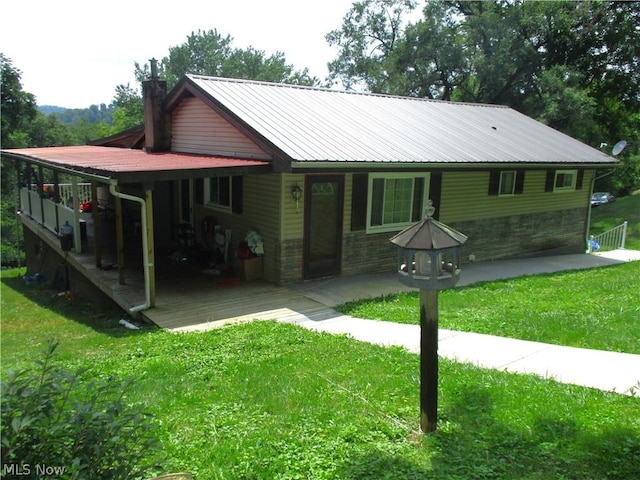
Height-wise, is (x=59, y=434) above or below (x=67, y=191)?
above

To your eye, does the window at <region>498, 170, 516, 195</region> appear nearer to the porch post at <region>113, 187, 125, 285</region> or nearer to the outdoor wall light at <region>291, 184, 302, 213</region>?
the outdoor wall light at <region>291, 184, 302, 213</region>

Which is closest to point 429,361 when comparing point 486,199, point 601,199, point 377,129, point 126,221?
point 377,129

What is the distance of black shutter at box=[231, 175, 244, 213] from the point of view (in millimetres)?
11039

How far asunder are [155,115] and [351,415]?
37.7ft

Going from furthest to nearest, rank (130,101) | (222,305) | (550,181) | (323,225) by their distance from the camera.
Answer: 1. (130,101)
2. (550,181)
3. (323,225)
4. (222,305)

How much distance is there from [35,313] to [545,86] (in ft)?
82.8

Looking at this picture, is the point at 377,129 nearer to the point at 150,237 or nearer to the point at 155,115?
the point at 155,115

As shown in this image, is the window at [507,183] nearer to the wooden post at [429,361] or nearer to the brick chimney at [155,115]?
the brick chimney at [155,115]

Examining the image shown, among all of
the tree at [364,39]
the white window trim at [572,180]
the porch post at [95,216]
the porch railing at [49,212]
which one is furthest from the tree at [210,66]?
the porch post at [95,216]

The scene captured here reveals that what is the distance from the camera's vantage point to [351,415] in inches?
171

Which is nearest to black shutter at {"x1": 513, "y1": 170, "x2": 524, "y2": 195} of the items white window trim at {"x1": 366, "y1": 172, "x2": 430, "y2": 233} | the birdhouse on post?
white window trim at {"x1": 366, "y1": 172, "x2": 430, "y2": 233}

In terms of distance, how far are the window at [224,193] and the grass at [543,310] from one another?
12.4 ft

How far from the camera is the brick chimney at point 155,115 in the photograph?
1339cm

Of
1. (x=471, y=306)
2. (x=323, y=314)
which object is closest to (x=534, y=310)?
(x=471, y=306)
